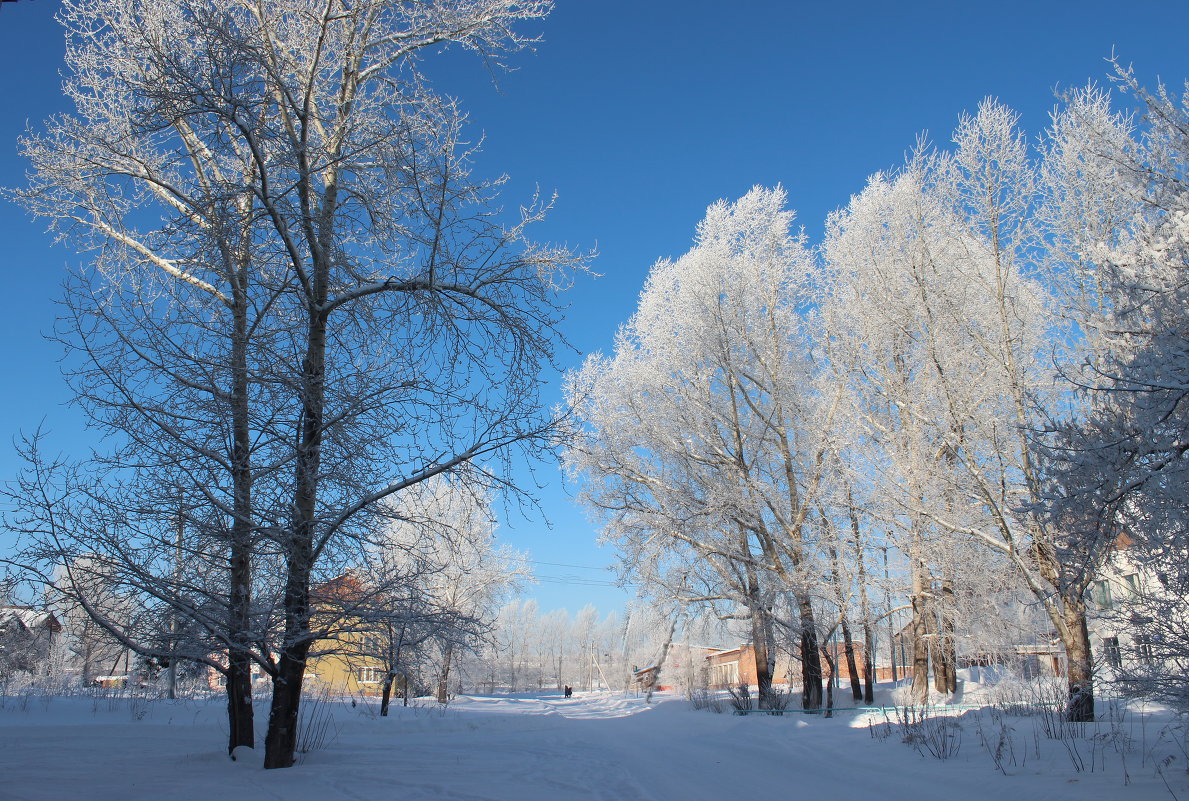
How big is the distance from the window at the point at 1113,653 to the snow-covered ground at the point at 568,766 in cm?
66

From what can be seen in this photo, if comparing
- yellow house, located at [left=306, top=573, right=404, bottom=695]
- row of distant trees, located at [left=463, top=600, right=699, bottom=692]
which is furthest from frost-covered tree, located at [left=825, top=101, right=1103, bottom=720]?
row of distant trees, located at [left=463, top=600, right=699, bottom=692]

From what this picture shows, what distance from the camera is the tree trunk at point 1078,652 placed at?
8.46 m

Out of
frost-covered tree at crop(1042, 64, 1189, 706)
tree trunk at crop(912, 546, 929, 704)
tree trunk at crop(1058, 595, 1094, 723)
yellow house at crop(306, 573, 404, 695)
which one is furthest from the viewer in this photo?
tree trunk at crop(912, 546, 929, 704)

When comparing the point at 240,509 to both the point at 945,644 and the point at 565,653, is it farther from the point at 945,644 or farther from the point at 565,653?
the point at 565,653

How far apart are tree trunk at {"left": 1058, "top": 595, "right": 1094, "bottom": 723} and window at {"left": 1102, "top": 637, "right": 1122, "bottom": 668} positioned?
1672 millimetres

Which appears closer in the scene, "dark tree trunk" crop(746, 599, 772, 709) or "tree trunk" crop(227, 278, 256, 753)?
"tree trunk" crop(227, 278, 256, 753)

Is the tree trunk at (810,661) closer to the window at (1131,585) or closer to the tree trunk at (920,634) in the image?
the tree trunk at (920,634)

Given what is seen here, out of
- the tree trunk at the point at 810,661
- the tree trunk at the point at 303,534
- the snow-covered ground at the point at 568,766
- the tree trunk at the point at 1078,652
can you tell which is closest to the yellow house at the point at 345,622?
the tree trunk at the point at 303,534

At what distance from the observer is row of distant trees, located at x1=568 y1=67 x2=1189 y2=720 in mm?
5293

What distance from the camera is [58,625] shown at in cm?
686

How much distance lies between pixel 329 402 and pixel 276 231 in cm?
175

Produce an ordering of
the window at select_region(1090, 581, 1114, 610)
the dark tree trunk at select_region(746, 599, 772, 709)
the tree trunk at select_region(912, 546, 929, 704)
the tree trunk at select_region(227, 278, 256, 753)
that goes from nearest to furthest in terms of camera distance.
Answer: the tree trunk at select_region(227, 278, 256, 753), the window at select_region(1090, 581, 1114, 610), the tree trunk at select_region(912, 546, 929, 704), the dark tree trunk at select_region(746, 599, 772, 709)

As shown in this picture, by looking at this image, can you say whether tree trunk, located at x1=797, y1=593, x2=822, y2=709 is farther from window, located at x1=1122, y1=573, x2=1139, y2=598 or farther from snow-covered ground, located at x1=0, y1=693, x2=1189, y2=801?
window, located at x1=1122, y1=573, x2=1139, y2=598

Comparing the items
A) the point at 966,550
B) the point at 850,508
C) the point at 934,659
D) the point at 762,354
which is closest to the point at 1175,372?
the point at 850,508
